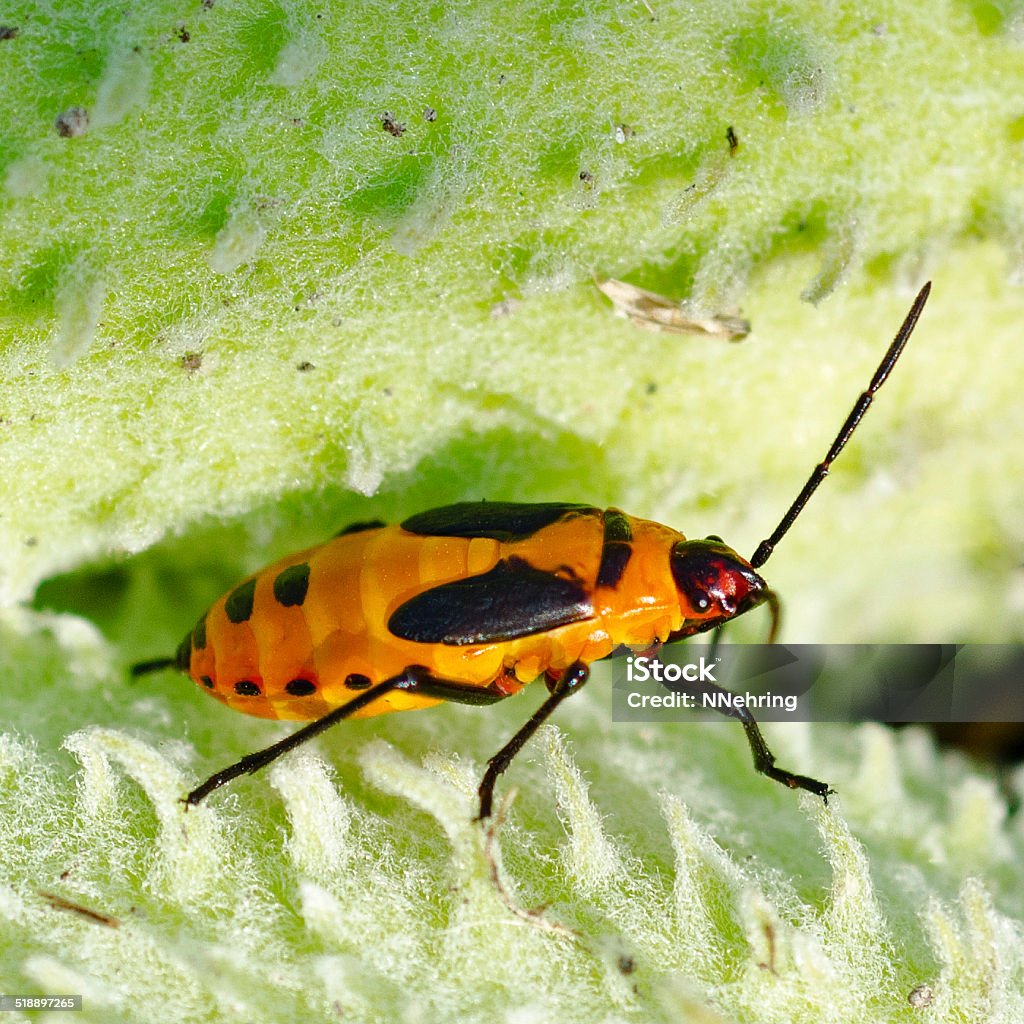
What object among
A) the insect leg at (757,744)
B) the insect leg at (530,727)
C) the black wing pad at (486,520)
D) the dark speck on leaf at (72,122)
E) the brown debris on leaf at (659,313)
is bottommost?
the insect leg at (757,744)

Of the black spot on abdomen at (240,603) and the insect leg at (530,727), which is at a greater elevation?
the black spot on abdomen at (240,603)

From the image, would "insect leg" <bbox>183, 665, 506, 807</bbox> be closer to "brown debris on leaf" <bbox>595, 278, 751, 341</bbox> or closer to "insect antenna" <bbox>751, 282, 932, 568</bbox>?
"insect antenna" <bbox>751, 282, 932, 568</bbox>

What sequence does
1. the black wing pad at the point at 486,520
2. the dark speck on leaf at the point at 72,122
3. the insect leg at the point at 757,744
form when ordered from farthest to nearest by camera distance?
the insect leg at the point at 757,744 < the black wing pad at the point at 486,520 < the dark speck on leaf at the point at 72,122

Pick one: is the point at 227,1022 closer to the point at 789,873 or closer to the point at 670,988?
the point at 670,988

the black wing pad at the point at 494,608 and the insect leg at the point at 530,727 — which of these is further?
the black wing pad at the point at 494,608

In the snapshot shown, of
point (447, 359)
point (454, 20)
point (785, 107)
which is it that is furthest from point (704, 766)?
point (454, 20)

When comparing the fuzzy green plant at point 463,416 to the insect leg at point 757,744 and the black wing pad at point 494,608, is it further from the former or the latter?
the black wing pad at point 494,608

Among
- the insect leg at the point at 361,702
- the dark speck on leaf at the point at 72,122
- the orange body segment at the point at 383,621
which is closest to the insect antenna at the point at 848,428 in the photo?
the orange body segment at the point at 383,621
